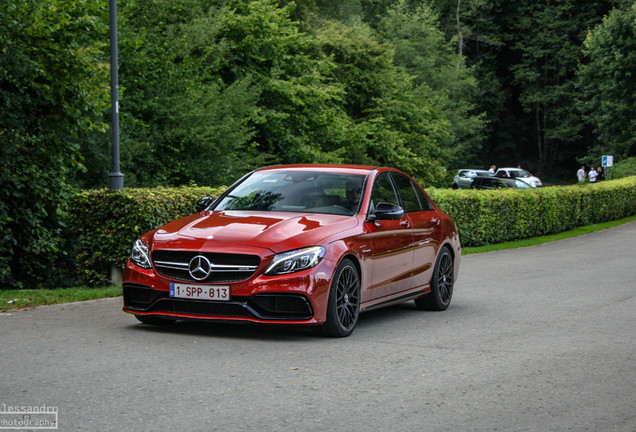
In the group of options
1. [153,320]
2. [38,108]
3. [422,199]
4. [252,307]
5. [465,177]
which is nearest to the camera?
[252,307]

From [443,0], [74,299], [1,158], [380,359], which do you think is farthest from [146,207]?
[443,0]

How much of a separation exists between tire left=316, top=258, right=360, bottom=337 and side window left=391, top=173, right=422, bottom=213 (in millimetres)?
2004

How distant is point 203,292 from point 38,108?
8.50m

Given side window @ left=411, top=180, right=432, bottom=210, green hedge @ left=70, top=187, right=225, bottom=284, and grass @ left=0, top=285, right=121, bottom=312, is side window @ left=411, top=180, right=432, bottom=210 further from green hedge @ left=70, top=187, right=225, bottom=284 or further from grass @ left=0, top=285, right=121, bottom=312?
grass @ left=0, top=285, right=121, bottom=312

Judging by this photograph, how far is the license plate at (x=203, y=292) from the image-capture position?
815cm

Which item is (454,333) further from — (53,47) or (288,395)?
(53,47)

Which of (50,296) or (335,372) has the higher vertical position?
(335,372)

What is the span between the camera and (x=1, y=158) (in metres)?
14.5

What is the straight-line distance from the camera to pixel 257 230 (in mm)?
8531

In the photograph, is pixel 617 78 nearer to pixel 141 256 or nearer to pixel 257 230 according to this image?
pixel 257 230

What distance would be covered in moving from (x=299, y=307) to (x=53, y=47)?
28.2 ft

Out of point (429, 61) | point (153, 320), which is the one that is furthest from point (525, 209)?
point (429, 61)

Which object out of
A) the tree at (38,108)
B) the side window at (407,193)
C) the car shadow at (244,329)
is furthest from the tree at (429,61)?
the car shadow at (244,329)

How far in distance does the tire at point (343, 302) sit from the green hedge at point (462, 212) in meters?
4.90
